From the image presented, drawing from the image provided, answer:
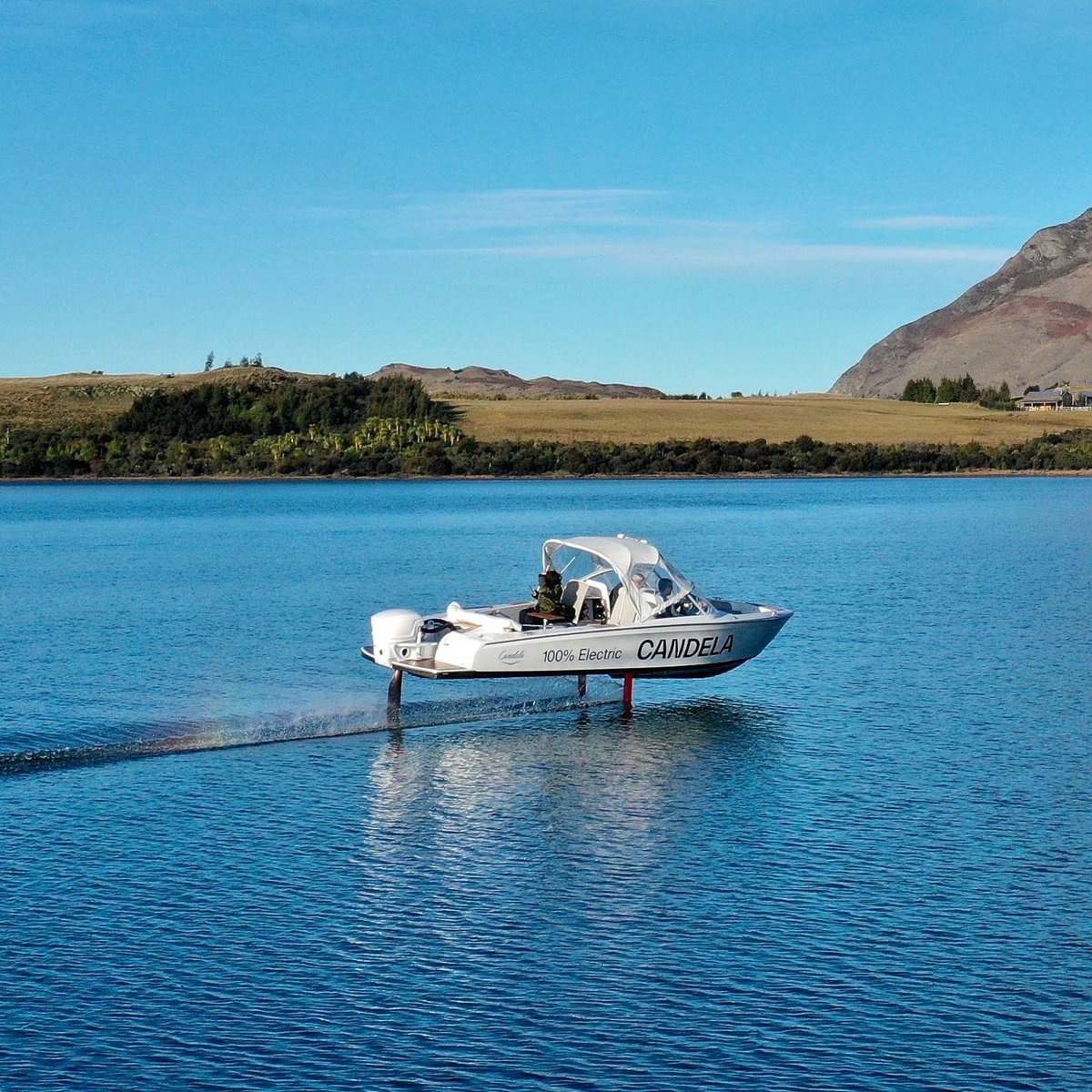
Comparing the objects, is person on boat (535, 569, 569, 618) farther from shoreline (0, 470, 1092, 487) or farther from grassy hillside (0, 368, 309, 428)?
grassy hillside (0, 368, 309, 428)

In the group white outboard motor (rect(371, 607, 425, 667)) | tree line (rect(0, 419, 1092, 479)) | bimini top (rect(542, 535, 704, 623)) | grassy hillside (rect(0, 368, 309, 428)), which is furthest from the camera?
grassy hillside (rect(0, 368, 309, 428))

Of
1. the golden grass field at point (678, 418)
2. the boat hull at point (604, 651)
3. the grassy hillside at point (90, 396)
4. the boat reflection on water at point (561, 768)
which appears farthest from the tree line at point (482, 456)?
the boat reflection on water at point (561, 768)

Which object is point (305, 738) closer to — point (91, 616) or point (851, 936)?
point (851, 936)

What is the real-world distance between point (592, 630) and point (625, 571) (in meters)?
1.50

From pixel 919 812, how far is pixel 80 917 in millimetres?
10755

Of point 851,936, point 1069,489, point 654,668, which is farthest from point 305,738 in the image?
point 1069,489

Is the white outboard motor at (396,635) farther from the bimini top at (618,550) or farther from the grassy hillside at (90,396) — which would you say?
the grassy hillside at (90,396)

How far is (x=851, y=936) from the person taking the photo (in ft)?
52.8

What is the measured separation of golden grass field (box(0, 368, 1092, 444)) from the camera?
155 m

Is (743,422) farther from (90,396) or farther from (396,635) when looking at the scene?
(396,635)

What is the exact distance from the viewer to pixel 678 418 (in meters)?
166

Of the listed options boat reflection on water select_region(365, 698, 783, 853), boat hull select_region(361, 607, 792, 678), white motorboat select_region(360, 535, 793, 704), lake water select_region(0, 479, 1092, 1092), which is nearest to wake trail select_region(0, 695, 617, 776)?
lake water select_region(0, 479, 1092, 1092)

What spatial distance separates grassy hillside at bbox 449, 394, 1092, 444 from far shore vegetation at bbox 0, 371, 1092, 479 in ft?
7.10

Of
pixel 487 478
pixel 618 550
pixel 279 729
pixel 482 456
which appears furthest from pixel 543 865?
pixel 482 456
